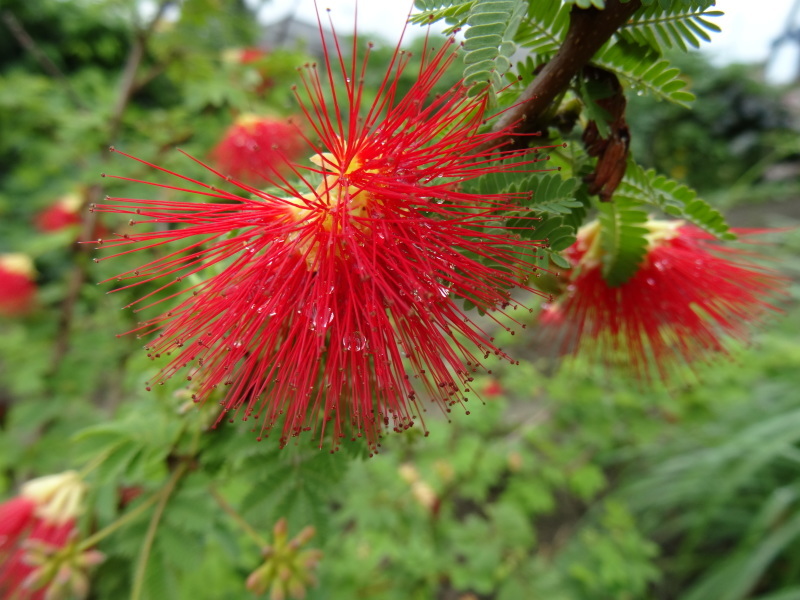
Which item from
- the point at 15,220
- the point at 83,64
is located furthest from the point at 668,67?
the point at 83,64

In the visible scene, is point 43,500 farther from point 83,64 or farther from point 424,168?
point 83,64

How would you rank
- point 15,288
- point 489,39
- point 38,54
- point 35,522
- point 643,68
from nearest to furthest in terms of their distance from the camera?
point 489,39 → point 643,68 → point 35,522 → point 38,54 → point 15,288

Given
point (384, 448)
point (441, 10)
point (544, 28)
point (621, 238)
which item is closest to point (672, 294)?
point (621, 238)

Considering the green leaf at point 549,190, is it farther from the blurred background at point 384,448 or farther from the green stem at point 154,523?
the green stem at point 154,523

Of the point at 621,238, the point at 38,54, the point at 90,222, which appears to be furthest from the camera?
the point at 90,222

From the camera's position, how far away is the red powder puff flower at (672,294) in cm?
92

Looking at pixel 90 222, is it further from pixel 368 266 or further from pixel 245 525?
pixel 368 266

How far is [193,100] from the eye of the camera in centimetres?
200

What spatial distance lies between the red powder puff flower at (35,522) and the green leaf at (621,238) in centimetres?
121

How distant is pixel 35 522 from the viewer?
1124mm

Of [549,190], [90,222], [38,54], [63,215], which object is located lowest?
[63,215]

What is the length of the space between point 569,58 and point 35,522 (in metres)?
1.41

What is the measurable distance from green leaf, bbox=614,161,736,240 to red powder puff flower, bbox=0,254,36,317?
8.06 feet

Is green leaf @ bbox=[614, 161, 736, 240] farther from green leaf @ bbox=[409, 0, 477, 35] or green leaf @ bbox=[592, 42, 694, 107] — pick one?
green leaf @ bbox=[409, 0, 477, 35]
